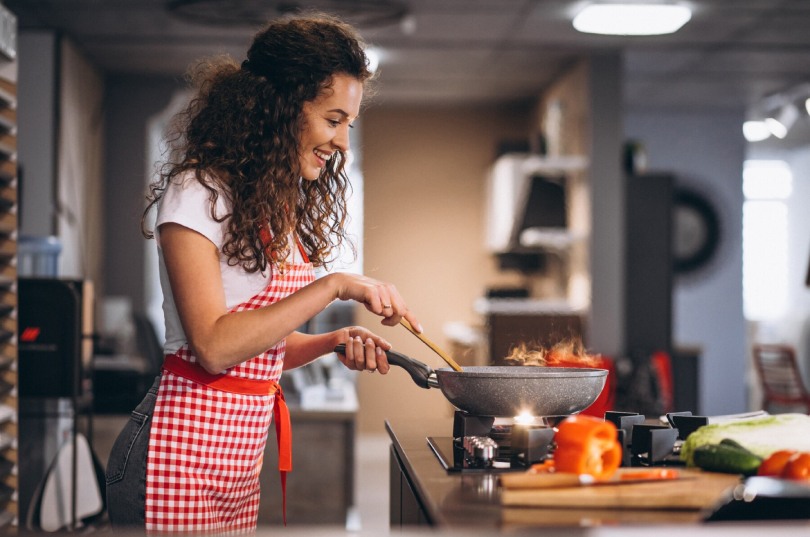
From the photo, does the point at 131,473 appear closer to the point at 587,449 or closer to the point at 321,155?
the point at 321,155

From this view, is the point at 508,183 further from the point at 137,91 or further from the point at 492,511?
the point at 492,511

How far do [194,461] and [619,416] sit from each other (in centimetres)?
69

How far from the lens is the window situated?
10.3 m

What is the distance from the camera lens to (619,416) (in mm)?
1479

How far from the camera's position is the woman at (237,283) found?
1434 mm

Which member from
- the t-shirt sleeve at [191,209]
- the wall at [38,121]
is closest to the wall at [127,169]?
the wall at [38,121]

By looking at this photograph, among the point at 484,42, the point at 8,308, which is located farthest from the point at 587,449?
the point at 484,42

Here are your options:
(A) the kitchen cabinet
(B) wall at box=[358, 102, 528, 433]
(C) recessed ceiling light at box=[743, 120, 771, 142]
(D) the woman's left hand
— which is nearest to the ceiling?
(B) wall at box=[358, 102, 528, 433]

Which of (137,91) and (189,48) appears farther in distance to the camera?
(137,91)

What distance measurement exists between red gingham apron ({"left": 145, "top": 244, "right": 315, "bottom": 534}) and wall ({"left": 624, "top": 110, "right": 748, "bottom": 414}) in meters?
6.90

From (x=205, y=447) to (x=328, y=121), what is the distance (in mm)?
590

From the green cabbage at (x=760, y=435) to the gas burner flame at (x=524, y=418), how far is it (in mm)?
235

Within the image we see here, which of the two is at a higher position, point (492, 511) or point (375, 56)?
point (375, 56)

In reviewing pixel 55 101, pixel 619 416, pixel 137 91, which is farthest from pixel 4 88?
pixel 137 91
